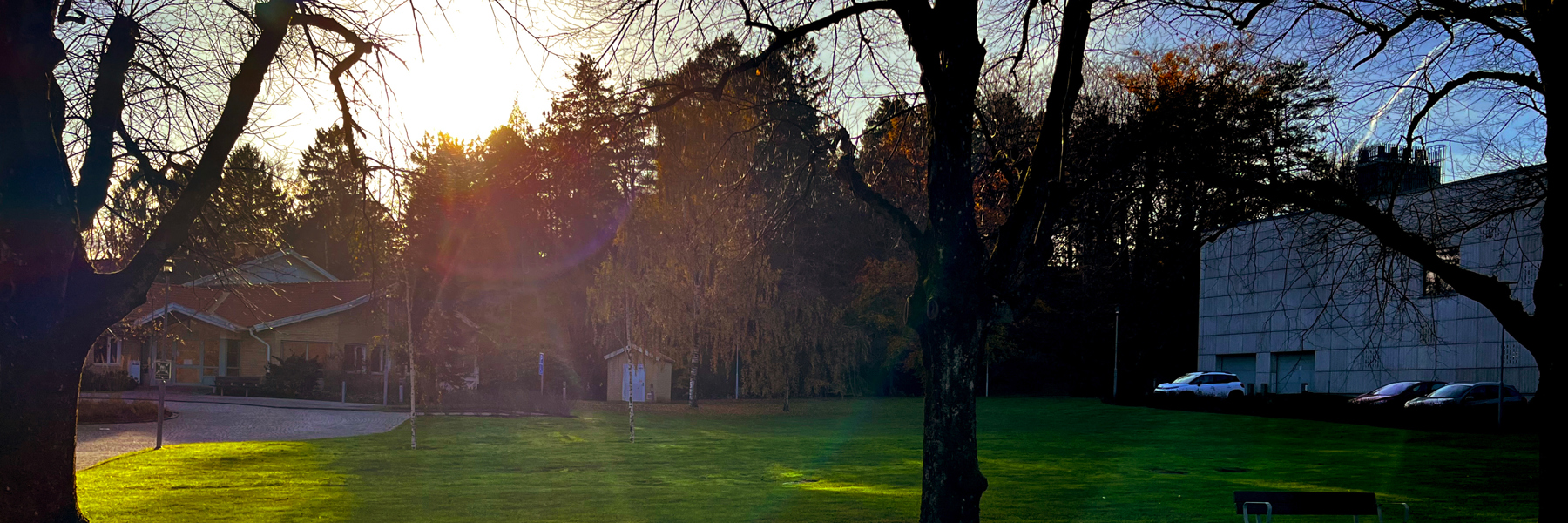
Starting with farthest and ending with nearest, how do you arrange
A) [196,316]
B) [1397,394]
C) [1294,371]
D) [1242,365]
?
[1242,365]
[1294,371]
[196,316]
[1397,394]

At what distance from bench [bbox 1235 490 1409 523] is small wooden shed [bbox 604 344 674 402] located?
41906 millimetres

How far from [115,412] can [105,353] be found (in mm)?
20105

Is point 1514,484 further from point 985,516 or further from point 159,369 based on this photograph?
point 159,369

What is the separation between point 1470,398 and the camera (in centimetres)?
3531

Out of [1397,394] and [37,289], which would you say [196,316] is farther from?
[1397,394]

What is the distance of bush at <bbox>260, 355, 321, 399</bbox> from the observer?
147 feet

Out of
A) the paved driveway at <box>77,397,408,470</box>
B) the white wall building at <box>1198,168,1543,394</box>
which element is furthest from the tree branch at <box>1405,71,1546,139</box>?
the paved driveway at <box>77,397,408,470</box>

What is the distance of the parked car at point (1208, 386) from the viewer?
4841cm

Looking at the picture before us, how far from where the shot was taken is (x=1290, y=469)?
20.9 metres

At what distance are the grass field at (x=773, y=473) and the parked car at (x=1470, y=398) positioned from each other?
3385 mm

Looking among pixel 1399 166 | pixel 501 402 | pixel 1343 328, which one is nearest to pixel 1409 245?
pixel 1399 166

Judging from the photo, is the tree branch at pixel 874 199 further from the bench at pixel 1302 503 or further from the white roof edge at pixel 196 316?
the white roof edge at pixel 196 316

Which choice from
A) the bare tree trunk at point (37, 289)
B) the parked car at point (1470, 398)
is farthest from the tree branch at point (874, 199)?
the parked car at point (1470, 398)

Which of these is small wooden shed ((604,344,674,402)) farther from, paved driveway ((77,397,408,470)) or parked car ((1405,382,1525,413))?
parked car ((1405,382,1525,413))
